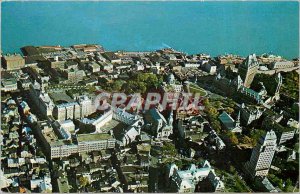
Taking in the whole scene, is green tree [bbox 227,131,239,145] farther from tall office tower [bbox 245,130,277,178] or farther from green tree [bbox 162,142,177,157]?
green tree [bbox 162,142,177,157]

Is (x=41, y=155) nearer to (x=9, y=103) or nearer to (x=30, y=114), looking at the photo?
(x=30, y=114)

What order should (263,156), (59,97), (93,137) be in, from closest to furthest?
(263,156), (93,137), (59,97)

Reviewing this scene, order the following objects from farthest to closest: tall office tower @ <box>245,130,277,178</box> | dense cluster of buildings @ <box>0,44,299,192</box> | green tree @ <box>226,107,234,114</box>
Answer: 1. green tree @ <box>226,107,234,114</box>
2. tall office tower @ <box>245,130,277,178</box>
3. dense cluster of buildings @ <box>0,44,299,192</box>

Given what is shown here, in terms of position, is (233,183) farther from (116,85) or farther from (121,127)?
A: (116,85)

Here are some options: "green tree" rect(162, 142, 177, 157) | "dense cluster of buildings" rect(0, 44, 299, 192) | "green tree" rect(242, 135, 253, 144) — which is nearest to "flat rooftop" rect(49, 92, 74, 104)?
"dense cluster of buildings" rect(0, 44, 299, 192)

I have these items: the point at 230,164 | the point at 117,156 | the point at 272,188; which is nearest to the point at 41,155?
the point at 117,156

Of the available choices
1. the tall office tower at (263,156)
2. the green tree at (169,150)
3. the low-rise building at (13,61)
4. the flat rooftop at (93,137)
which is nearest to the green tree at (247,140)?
the tall office tower at (263,156)

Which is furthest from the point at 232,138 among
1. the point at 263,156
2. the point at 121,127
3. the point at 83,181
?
the point at 83,181
